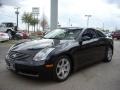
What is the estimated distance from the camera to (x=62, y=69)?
17.1 ft

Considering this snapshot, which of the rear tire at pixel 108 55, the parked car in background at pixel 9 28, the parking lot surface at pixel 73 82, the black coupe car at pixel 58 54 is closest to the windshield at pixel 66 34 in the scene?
the black coupe car at pixel 58 54

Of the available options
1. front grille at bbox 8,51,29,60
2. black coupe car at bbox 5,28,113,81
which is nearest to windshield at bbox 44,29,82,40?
black coupe car at bbox 5,28,113,81

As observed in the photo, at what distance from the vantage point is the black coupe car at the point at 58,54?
4773 mm

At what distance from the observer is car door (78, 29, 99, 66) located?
19.3ft

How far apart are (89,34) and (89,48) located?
1.91 ft

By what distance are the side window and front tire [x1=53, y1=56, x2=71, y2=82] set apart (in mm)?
1131

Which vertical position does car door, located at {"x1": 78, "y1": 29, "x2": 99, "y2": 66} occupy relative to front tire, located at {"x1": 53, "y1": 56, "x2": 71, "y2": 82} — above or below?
above

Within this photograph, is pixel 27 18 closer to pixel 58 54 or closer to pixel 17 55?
pixel 17 55

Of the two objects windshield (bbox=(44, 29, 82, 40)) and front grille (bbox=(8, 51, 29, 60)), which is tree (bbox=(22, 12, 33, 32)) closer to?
windshield (bbox=(44, 29, 82, 40))

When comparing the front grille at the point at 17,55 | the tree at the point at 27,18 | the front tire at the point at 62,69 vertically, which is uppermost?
the tree at the point at 27,18

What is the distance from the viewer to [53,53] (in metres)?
4.88

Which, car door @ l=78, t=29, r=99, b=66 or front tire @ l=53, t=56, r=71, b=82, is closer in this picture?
front tire @ l=53, t=56, r=71, b=82

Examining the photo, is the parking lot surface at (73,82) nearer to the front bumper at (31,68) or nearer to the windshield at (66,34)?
the front bumper at (31,68)

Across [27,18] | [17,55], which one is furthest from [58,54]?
[27,18]
